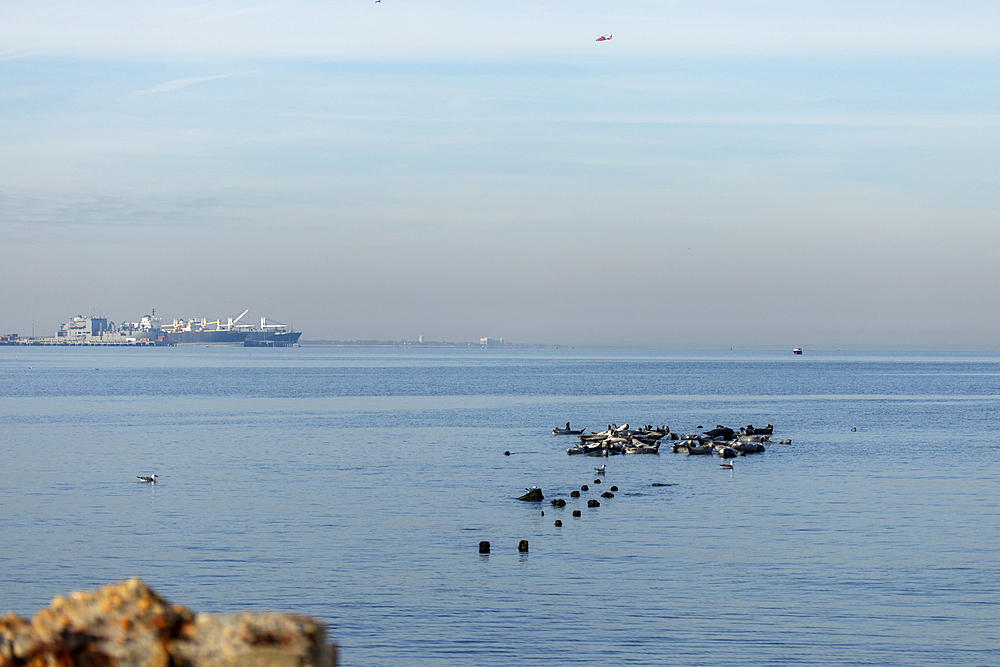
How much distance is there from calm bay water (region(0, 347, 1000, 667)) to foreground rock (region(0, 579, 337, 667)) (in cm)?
1892

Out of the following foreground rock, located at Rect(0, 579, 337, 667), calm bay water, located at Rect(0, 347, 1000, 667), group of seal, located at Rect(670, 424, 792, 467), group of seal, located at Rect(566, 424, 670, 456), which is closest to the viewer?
foreground rock, located at Rect(0, 579, 337, 667)

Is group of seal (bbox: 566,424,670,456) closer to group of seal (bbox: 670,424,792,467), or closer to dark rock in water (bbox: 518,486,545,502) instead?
group of seal (bbox: 670,424,792,467)

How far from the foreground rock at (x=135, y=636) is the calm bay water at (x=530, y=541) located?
62.1ft

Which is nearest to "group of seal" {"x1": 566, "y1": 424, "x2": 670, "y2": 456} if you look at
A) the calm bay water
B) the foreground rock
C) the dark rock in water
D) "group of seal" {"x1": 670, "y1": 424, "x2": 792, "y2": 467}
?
"group of seal" {"x1": 670, "y1": 424, "x2": 792, "y2": 467}

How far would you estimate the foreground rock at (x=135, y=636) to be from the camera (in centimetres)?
643

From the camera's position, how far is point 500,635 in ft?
87.0

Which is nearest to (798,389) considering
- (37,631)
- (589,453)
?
(589,453)

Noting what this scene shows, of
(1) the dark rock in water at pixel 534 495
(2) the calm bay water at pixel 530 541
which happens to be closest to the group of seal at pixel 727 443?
(2) the calm bay water at pixel 530 541

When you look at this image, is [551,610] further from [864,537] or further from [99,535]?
[99,535]

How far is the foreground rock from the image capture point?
21.1ft

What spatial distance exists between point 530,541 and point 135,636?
32.9 metres

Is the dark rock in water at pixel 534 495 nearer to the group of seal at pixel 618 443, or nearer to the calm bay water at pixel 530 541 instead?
the calm bay water at pixel 530 541

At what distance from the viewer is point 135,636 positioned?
21.2ft

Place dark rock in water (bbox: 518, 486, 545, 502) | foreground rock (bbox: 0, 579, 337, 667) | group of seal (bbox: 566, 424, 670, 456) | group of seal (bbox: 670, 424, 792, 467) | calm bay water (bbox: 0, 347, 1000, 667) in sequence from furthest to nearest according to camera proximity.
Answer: group of seal (bbox: 670, 424, 792, 467) < group of seal (bbox: 566, 424, 670, 456) < dark rock in water (bbox: 518, 486, 545, 502) < calm bay water (bbox: 0, 347, 1000, 667) < foreground rock (bbox: 0, 579, 337, 667)
